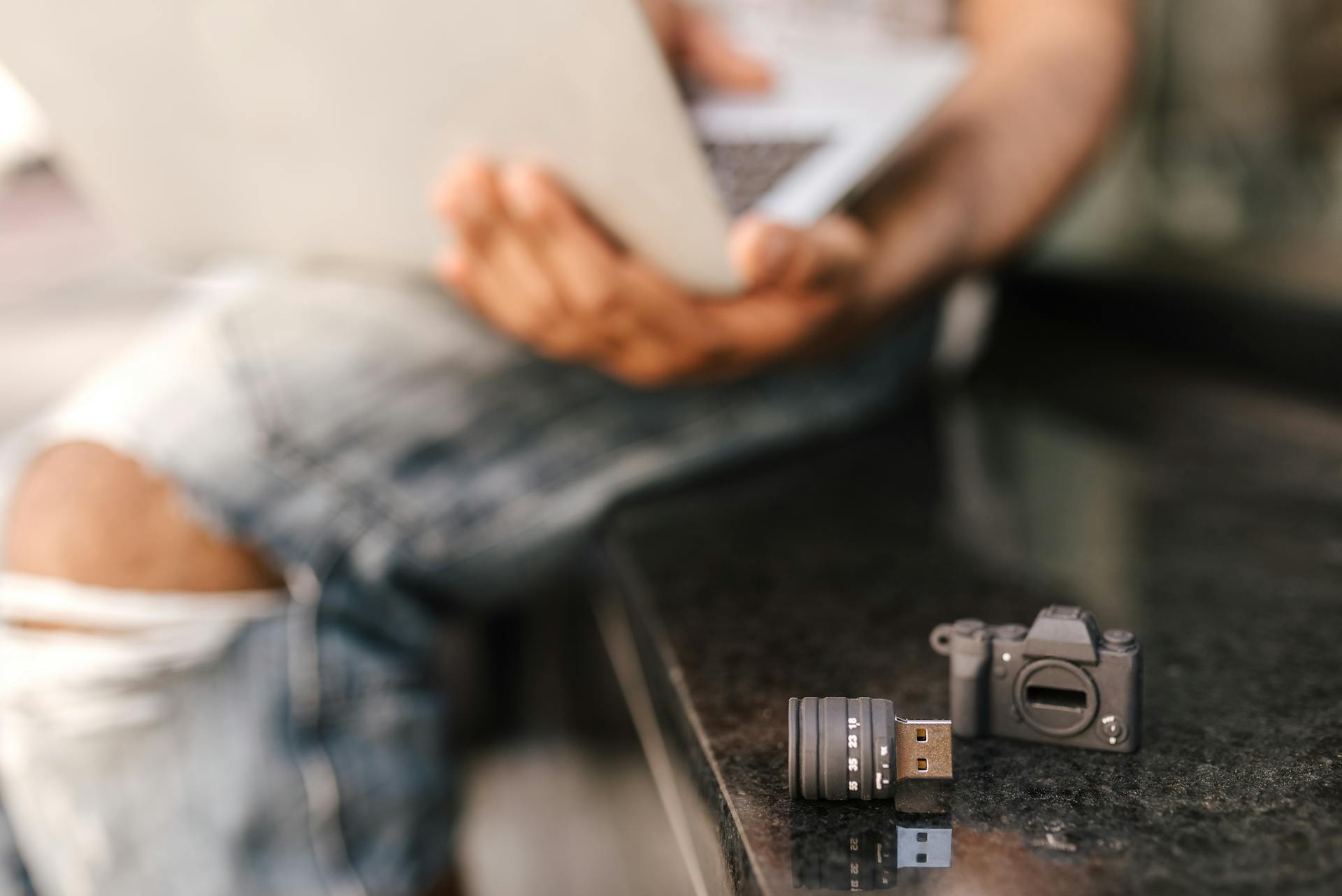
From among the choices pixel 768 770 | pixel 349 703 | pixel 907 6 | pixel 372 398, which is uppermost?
pixel 907 6

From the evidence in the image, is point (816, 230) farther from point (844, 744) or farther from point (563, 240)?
point (844, 744)

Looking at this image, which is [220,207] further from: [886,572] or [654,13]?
[886,572]

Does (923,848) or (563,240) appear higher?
(563,240)

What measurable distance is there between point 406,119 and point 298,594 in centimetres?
37

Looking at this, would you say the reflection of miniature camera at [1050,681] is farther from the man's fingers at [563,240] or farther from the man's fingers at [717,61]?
the man's fingers at [717,61]

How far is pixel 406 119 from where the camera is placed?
692 mm

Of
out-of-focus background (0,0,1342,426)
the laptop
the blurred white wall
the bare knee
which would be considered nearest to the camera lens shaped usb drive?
the laptop

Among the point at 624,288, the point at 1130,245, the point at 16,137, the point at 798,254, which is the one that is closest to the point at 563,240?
the point at 624,288

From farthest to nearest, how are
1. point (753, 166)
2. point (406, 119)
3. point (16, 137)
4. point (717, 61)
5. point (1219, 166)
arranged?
point (16, 137)
point (1219, 166)
point (717, 61)
point (753, 166)
point (406, 119)

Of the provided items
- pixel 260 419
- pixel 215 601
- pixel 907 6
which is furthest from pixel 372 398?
pixel 907 6

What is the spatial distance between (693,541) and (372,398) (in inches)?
11.2

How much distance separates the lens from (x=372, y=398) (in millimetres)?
862

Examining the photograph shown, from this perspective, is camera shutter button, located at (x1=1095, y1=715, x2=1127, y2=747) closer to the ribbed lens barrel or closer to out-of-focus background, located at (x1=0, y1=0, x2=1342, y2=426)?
the ribbed lens barrel

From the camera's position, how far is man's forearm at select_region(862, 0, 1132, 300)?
90 centimetres
